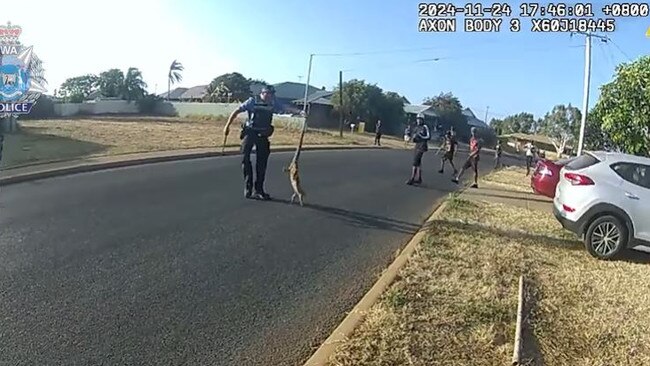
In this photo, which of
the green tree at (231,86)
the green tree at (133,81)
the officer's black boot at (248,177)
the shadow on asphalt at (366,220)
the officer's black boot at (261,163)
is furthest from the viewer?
the green tree at (133,81)

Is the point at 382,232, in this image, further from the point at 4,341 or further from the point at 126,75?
the point at 126,75

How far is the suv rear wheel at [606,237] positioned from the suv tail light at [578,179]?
0.51 m

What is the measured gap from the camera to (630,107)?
11.7m

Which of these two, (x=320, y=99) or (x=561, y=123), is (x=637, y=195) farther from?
(x=561, y=123)

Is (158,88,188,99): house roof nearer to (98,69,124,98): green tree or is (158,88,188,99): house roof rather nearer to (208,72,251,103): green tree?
(98,69,124,98): green tree

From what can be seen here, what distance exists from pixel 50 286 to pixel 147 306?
0.90 metres

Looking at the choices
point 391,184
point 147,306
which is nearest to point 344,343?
point 147,306

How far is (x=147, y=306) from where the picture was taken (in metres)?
4.48

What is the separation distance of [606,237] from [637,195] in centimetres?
69

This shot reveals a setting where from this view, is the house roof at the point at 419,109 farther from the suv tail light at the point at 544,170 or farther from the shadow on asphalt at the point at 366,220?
the shadow on asphalt at the point at 366,220

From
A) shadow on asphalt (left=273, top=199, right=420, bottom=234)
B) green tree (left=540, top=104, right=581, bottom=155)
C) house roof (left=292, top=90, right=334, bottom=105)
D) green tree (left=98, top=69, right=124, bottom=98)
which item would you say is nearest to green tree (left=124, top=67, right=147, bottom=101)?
green tree (left=98, top=69, right=124, bottom=98)

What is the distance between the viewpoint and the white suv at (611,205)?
7.83 meters

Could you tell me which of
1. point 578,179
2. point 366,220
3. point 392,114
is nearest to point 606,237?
point 578,179

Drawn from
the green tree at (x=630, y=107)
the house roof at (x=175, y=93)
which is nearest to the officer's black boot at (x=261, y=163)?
the green tree at (x=630, y=107)
